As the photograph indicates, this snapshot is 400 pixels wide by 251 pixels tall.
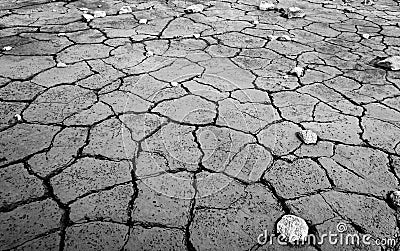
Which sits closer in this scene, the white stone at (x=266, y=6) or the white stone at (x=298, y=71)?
the white stone at (x=298, y=71)

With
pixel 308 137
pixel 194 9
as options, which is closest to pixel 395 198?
pixel 308 137

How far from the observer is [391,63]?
2.66 meters

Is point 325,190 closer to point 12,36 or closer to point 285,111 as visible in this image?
point 285,111

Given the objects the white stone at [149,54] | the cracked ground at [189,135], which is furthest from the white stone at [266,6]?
the white stone at [149,54]

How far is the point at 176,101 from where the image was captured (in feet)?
7.12

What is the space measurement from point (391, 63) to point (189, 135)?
6.51 ft

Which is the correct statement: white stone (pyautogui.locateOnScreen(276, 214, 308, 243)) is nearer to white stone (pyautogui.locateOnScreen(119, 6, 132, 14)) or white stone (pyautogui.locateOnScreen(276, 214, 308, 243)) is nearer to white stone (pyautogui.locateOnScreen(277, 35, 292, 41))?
white stone (pyautogui.locateOnScreen(277, 35, 292, 41))

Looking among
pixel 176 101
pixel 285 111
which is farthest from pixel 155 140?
pixel 285 111

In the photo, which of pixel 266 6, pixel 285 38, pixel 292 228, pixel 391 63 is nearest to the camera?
pixel 292 228

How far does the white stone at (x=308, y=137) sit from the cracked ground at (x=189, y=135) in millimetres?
46

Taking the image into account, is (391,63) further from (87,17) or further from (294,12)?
(87,17)

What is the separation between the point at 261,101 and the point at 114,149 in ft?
3.53

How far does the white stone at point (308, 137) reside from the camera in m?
1.84

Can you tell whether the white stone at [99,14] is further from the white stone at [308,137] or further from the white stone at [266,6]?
the white stone at [308,137]
